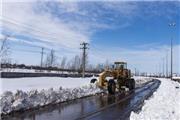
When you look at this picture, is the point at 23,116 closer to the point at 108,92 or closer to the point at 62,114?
the point at 62,114

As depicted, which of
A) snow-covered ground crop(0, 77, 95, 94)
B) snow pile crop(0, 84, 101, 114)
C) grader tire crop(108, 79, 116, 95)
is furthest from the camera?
snow-covered ground crop(0, 77, 95, 94)

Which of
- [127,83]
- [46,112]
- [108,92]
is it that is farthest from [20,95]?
[127,83]

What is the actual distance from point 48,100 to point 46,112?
3455 millimetres

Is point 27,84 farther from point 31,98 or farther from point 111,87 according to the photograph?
point 31,98

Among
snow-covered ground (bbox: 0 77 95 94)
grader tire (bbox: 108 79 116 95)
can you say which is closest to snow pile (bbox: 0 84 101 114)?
grader tire (bbox: 108 79 116 95)

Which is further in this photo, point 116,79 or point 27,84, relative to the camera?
point 27,84

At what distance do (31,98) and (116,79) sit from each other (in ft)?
57.4

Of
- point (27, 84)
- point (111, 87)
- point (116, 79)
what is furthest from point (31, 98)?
point (27, 84)

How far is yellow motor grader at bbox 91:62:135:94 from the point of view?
29.9m

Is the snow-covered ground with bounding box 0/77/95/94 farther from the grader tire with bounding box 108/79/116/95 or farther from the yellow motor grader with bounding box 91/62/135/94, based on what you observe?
the grader tire with bounding box 108/79/116/95

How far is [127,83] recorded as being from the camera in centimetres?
3647

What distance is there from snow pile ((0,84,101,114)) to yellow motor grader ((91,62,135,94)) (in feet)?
19.7

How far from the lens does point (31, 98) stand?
17281 mm

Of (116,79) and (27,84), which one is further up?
(116,79)
